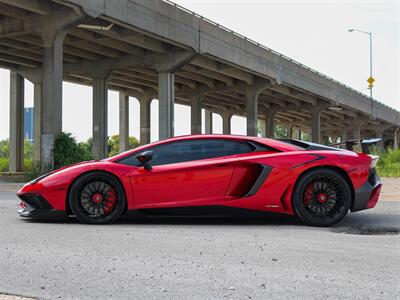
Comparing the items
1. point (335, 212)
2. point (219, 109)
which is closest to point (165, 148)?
point (335, 212)

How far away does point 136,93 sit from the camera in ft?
156

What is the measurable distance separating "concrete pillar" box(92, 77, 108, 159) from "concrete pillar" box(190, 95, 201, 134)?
12.6 metres

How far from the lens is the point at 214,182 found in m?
6.46

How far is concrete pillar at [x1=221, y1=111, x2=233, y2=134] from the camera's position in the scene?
206 feet

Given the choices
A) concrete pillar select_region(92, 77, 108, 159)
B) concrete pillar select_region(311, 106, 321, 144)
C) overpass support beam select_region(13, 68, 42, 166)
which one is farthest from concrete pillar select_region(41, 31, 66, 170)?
concrete pillar select_region(311, 106, 321, 144)

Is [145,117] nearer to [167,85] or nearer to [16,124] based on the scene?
[16,124]

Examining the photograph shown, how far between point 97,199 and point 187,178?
118 cm

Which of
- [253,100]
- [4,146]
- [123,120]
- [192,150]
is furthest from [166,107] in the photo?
[4,146]

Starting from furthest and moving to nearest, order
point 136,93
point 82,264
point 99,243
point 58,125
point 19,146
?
point 136,93 < point 19,146 < point 58,125 < point 99,243 < point 82,264

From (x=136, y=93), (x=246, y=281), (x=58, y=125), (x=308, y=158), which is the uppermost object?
(x=136, y=93)

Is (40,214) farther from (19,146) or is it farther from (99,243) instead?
(19,146)

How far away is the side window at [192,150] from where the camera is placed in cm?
670

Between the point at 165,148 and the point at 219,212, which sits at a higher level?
the point at 165,148

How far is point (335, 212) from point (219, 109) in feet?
191
